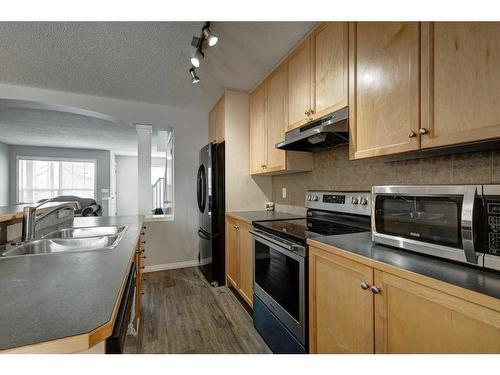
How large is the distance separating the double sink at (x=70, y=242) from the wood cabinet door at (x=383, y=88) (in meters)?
1.49

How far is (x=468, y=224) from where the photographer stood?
0.82 metres

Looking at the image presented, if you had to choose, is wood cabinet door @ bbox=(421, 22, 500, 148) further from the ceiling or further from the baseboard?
the ceiling

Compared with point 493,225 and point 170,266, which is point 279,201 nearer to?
point 170,266

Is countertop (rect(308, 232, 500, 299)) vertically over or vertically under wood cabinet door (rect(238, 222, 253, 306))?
over

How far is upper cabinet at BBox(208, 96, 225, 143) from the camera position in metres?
2.86

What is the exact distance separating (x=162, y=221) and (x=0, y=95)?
227cm

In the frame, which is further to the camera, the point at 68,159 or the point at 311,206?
the point at 68,159

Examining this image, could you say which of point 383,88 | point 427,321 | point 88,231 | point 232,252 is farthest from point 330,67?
point 88,231

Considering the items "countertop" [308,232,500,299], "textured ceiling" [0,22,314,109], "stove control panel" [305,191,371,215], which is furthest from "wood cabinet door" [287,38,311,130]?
"countertop" [308,232,500,299]

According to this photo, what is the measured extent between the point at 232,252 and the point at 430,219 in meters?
1.92
